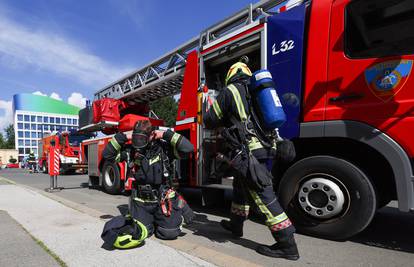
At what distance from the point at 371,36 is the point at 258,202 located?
1.95 m

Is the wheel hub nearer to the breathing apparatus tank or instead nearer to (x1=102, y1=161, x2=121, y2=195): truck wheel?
the breathing apparatus tank

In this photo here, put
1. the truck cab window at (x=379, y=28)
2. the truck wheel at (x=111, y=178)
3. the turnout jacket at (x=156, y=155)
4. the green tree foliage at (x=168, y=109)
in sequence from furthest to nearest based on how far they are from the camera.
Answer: the green tree foliage at (x=168, y=109) < the truck wheel at (x=111, y=178) < the turnout jacket at (x=156, y=155) < the truck cab window at (x=379, y=28)

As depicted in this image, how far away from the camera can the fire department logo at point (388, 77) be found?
252 centimetres

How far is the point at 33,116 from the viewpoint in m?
72.1

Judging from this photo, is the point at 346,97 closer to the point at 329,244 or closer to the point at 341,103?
the point at 341,103

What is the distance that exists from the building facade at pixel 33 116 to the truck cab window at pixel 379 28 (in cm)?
7415

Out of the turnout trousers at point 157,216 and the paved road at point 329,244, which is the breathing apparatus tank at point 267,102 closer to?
the paved road at point 329,244

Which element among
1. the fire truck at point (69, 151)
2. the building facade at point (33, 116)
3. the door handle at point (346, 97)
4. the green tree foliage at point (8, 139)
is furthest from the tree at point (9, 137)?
the door handle at point (346, 97)

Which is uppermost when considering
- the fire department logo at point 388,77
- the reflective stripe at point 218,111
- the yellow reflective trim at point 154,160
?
the fire department logo at point 388,77

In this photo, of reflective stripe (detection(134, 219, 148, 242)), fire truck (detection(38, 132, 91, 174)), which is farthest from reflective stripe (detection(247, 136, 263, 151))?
fire truck (detection(38, 132, 91, 174))

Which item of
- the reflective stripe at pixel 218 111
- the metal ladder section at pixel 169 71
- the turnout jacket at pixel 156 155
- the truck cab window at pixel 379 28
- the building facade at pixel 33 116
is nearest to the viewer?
the truck cab window at pixel 379 28

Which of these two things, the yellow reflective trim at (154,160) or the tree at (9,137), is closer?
the yellow reflective trim at (154,160)

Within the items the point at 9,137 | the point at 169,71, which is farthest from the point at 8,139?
the point at 169,71

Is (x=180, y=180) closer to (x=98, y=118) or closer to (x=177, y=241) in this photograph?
(x=177, y=241)
